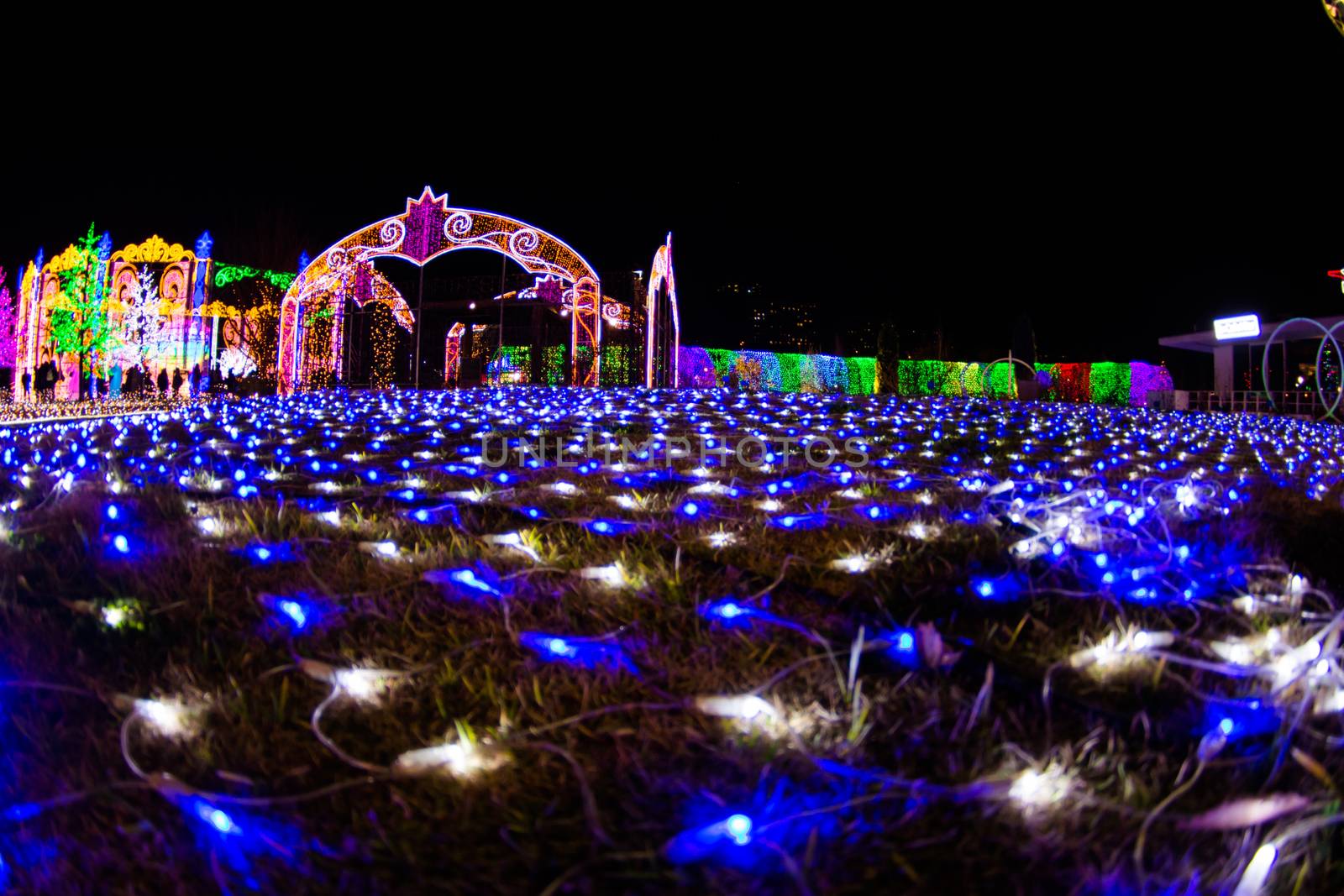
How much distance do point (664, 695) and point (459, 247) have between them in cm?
1307

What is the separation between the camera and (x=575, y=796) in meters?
1.23

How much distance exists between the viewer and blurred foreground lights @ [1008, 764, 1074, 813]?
47.2 inches

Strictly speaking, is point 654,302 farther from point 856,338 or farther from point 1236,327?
point 856,338

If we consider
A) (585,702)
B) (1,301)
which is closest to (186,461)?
(585,702)

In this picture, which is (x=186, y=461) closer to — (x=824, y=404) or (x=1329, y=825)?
(x=1329, y=825)

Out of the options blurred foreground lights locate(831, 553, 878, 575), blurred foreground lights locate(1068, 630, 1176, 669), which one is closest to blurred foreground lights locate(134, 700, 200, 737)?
blurred foreground lights locate(831, 553, 878, 575)

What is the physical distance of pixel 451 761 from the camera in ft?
4.27

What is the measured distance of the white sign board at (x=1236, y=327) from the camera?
76.3ft

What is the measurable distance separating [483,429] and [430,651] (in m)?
4.64

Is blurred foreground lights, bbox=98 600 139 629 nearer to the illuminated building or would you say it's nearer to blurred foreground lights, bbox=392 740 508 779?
blurred foreground lights, bbox=392 740 508 779

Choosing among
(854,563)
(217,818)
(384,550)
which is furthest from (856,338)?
(217,818)

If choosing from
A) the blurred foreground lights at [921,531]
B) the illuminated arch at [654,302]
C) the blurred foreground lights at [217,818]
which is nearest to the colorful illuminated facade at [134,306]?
the illuminated arch at [654,302]

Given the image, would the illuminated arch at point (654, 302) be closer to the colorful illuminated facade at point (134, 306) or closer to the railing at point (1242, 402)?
the colorful illuminated facade at point (134, 306)

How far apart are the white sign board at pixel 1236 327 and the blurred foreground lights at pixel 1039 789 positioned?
27345 millimetres
